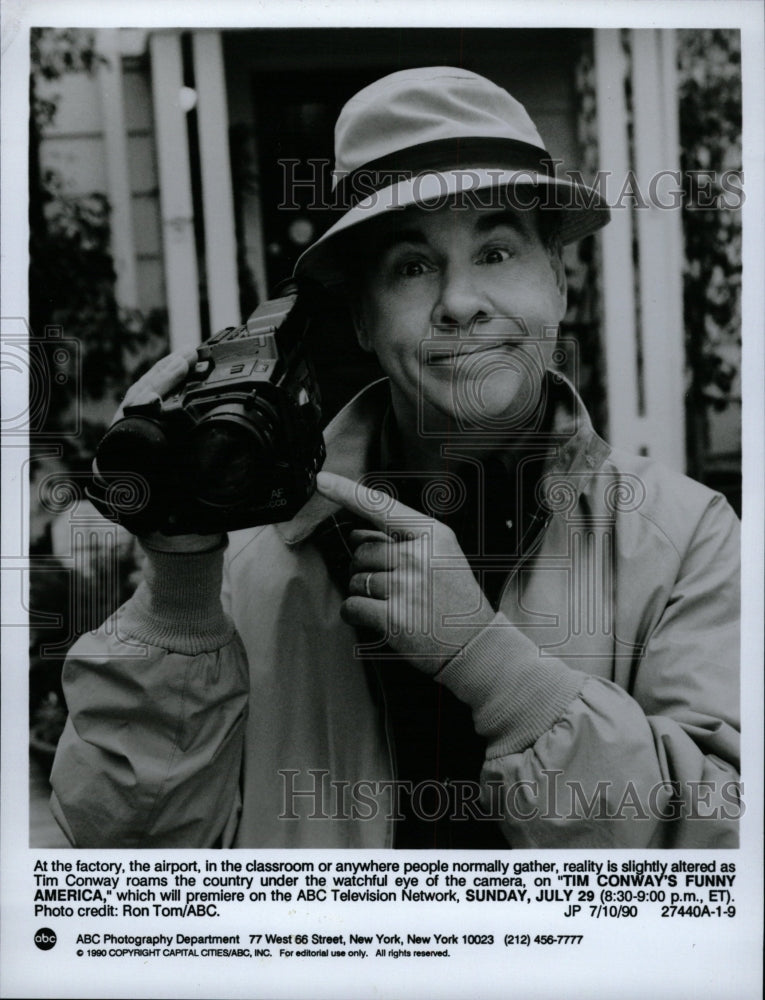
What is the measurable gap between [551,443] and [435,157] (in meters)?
0.58

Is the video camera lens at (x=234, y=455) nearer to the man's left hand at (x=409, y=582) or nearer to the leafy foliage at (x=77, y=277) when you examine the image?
the man's left hand at (x=409, y=582)

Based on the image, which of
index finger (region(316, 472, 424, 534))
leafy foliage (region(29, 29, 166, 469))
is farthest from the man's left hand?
leafy foliage (region(29, 29, 166, 469))

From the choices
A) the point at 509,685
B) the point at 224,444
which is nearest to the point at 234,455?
the point at 224,444

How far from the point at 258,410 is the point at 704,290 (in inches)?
38.0

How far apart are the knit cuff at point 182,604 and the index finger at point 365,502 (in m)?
0.23

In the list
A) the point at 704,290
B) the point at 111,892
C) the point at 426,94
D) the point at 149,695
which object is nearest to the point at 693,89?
the point at 704,290

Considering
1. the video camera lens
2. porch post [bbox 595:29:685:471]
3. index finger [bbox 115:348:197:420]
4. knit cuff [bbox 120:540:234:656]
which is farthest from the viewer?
porch post [bbox 595:29:685:471]

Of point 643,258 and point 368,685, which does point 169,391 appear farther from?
point 643,258

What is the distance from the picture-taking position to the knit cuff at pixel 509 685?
6.61 ft

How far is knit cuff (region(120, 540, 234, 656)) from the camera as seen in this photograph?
2.04 meters

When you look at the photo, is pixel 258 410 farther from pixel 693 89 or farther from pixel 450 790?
pixel 693 89

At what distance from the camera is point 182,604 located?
2.07 metres
